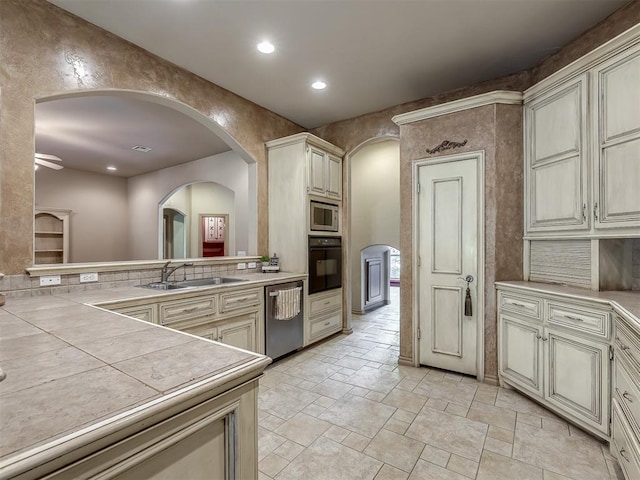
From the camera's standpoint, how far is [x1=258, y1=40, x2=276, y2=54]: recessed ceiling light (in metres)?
2.77

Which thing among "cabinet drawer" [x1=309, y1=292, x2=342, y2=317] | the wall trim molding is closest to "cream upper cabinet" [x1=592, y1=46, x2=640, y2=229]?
the wall trim molding

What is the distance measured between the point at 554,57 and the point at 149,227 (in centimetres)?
Result: 766

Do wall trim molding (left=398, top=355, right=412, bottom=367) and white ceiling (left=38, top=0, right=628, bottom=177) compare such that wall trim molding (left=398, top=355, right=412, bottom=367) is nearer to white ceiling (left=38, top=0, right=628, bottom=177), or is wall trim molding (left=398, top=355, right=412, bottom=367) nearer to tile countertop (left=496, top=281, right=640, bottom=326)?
tile countertop (left=496, top=281, right=640, bottom=326)

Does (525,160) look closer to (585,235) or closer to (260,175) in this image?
(585,235)

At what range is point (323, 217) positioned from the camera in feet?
13.6

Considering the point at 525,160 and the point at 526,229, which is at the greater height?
the point at 525,160

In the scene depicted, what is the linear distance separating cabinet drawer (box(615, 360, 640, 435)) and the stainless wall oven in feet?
9.04

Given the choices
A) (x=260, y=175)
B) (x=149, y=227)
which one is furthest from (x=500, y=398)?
(x=149, y=227)

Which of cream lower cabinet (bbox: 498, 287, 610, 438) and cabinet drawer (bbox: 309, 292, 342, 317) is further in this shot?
cabinet drawer (bbox: 309, 292, 342, 317)

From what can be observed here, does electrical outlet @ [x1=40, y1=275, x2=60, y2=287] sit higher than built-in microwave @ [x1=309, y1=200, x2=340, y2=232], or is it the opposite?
built-in microwave @ [x1=309, y1=200, x2=340, y2=232]

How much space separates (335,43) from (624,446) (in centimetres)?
336

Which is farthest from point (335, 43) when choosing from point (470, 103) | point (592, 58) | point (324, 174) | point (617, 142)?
point (617, 142)

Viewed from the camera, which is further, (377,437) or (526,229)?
(526,229)

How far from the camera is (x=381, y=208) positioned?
560 centimetres
